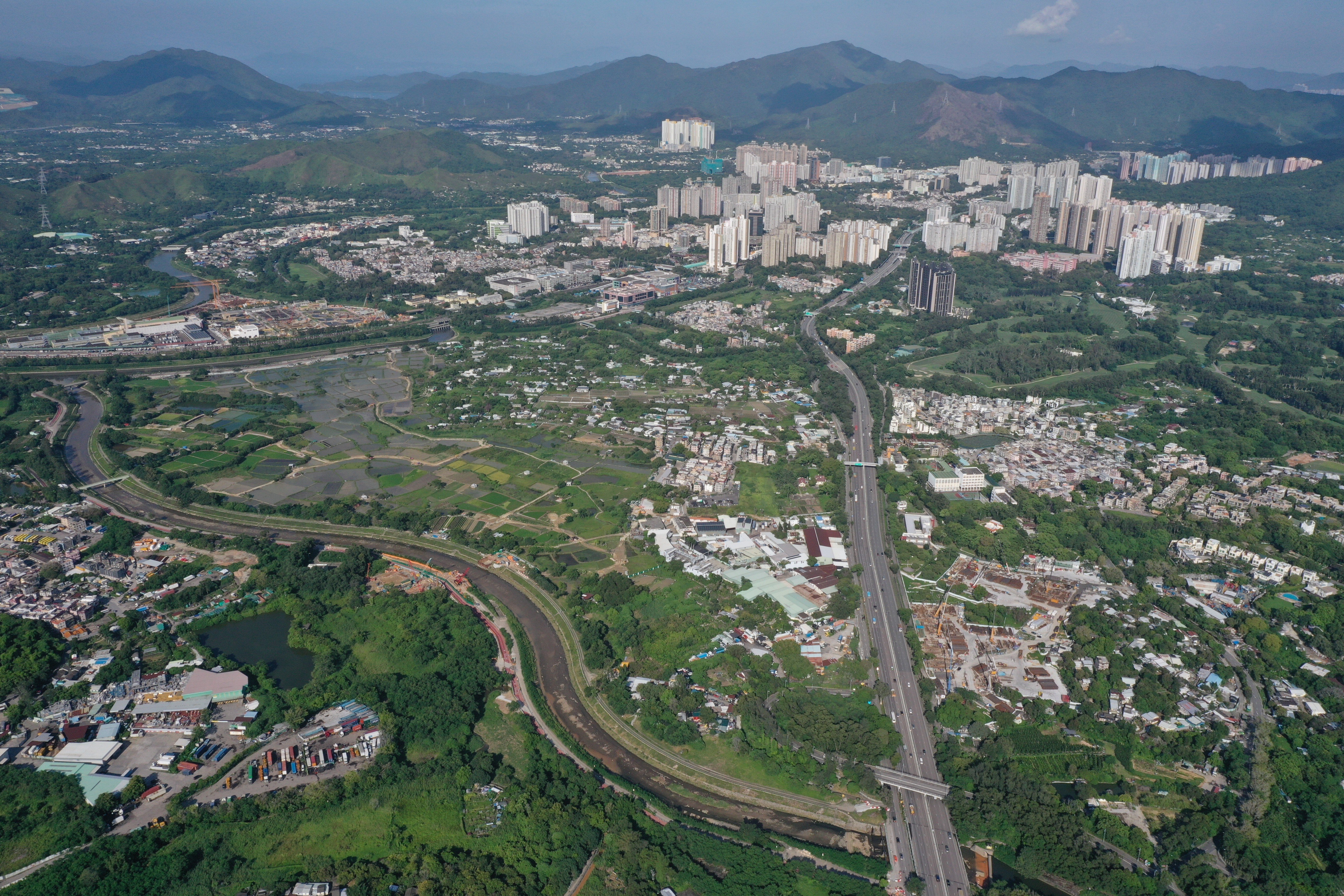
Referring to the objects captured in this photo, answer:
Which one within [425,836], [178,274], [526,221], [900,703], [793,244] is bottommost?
[425,836]

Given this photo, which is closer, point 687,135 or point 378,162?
point 378,162

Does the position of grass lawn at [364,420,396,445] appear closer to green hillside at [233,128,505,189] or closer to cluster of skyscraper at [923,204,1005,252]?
cluster of skyscraper at [923,204,1005,252]

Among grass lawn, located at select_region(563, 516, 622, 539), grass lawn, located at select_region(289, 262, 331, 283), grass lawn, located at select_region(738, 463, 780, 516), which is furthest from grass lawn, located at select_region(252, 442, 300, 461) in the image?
grass lawn, located at select_region(289, 262, 331, 283)

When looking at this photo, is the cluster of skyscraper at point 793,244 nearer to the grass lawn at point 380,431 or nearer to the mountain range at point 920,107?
the grass lawn at point 380,431

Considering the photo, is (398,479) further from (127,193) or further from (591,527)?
(127,193)

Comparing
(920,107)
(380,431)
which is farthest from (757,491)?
(920,107)

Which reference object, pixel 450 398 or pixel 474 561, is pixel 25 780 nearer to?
pixel 474 561
